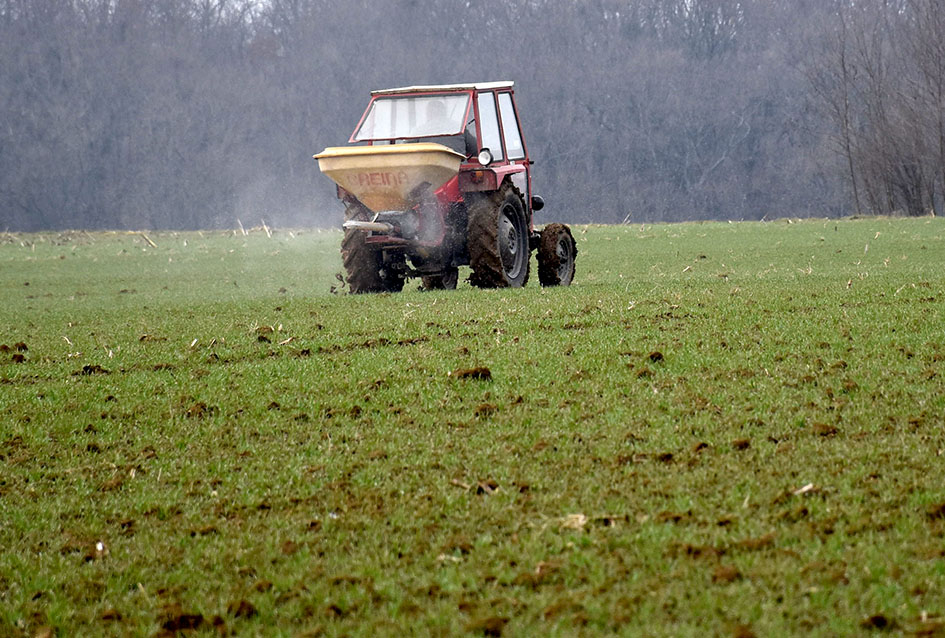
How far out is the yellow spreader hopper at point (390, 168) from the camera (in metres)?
12.2

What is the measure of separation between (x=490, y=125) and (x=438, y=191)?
1401mm

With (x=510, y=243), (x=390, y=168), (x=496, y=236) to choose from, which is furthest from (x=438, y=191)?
(x=510, y=243)

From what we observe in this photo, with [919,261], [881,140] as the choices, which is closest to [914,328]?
[919,261]

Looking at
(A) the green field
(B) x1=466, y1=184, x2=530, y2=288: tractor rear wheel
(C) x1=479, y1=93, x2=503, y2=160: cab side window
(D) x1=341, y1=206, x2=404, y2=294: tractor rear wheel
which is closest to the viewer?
(A) the green field

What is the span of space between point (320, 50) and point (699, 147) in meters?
22.6

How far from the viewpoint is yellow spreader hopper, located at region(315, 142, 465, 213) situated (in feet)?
40.0

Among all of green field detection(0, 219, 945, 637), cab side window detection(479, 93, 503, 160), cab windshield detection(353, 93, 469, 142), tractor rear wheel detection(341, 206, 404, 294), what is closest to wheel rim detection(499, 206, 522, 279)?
cab side window detection(479, 93, 503, 160)

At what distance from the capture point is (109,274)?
69.3 feet

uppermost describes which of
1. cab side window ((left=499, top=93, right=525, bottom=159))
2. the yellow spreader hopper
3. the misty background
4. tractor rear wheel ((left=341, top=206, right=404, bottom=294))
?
the misty background

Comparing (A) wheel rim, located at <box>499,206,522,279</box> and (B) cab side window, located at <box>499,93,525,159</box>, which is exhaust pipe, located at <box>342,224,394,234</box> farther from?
(B) cab side window, located at <box>499,93,525,159</box>

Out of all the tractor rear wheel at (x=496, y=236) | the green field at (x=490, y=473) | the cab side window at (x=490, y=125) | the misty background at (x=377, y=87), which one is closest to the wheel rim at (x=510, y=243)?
the tractor rear wheel at (x=496, y=236)

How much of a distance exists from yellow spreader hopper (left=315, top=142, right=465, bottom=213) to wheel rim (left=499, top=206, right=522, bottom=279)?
970 millimetres

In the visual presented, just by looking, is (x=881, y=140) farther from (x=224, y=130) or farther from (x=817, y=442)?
(x=817, y=442)

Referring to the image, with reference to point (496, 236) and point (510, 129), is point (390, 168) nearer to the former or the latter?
point (496, 236)
